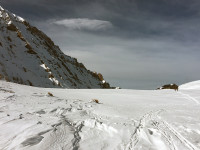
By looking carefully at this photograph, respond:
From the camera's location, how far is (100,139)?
5.94m

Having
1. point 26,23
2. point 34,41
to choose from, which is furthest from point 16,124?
point 26,23

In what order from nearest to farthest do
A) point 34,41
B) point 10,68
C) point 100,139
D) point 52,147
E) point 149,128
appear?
point 52,147, point 100,139, point 149,128, point 10,68, point 34,41

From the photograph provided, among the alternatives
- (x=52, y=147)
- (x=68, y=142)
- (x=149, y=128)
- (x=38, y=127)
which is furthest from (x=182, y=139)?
(x=38, y=127)

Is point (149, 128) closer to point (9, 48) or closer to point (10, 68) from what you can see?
point (10, 68)

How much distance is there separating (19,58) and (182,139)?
96990 mm

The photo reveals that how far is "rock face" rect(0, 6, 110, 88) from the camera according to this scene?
77750 mm

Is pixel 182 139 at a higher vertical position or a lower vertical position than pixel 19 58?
lower

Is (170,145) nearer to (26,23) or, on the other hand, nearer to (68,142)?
(68,142)

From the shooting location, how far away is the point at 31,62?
95.6 m

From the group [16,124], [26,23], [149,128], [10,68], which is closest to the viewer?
[16,124]

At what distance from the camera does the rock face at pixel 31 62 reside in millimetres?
77750

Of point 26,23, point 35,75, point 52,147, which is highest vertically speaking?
point 26,23

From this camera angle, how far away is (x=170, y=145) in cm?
556

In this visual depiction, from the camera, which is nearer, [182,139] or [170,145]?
[170,145]
